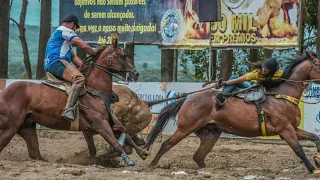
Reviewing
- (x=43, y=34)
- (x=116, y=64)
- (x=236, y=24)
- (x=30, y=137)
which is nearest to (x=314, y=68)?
(x=116, y=64)

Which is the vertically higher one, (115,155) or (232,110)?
(232,110)

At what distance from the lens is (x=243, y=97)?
12.6m

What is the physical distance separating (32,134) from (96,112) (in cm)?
150

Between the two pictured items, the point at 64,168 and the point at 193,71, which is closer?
the point at 64,168

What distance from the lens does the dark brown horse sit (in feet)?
39.4

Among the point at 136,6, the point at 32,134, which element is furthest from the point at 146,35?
the point at 32,134

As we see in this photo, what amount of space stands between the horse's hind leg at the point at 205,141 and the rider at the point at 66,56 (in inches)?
98.2

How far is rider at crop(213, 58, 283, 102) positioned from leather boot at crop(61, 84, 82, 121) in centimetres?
251

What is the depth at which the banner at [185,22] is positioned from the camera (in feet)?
65.6

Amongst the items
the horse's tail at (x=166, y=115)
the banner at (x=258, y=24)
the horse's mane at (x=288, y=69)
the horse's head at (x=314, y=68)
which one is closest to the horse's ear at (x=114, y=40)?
the horse's tail at (x=166, y=115)

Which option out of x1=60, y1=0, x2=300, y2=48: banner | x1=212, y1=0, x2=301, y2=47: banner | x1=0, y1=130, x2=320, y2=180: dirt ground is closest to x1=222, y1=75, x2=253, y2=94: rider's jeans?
x1=0, y1=130, x2=320, y2=180: dirt ground

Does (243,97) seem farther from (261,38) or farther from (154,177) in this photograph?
(261,38)

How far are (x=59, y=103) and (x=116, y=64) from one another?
3.88 feet

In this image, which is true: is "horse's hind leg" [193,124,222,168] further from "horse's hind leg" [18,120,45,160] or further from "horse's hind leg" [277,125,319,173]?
"horse's hind leg" [18,120,45,160]
